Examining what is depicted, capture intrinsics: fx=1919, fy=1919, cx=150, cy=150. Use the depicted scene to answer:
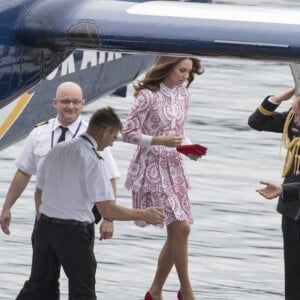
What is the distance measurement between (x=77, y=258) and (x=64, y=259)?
79mm

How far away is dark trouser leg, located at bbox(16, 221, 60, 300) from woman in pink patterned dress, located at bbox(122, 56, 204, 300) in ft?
3.27

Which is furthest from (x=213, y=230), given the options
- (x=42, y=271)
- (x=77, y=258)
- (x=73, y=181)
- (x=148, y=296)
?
(x=73, y=181)

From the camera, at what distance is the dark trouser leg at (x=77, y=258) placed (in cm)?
1146

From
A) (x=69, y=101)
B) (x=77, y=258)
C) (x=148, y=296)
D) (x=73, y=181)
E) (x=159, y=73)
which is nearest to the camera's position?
(x=73, y=181)

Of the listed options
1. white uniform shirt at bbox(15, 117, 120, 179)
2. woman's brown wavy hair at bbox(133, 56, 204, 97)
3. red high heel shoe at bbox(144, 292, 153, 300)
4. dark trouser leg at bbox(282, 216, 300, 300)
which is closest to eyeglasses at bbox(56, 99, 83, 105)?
white uniform shirt at bbox(15, 117, 120, 179)

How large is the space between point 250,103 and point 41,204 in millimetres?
10039

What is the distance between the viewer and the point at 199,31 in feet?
35.4

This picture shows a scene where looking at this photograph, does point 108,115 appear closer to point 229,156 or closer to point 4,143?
point 4,143

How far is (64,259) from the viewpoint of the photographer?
11.5 m

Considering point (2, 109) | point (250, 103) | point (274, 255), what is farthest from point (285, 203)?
point (250, 103)

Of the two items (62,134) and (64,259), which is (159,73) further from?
(64,259)

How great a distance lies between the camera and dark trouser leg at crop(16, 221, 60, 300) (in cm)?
1158

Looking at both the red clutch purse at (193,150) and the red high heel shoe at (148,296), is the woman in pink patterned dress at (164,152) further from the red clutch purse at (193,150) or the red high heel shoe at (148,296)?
the red high heel shoe at (148,296)

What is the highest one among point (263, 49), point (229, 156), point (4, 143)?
point (263, 49)
